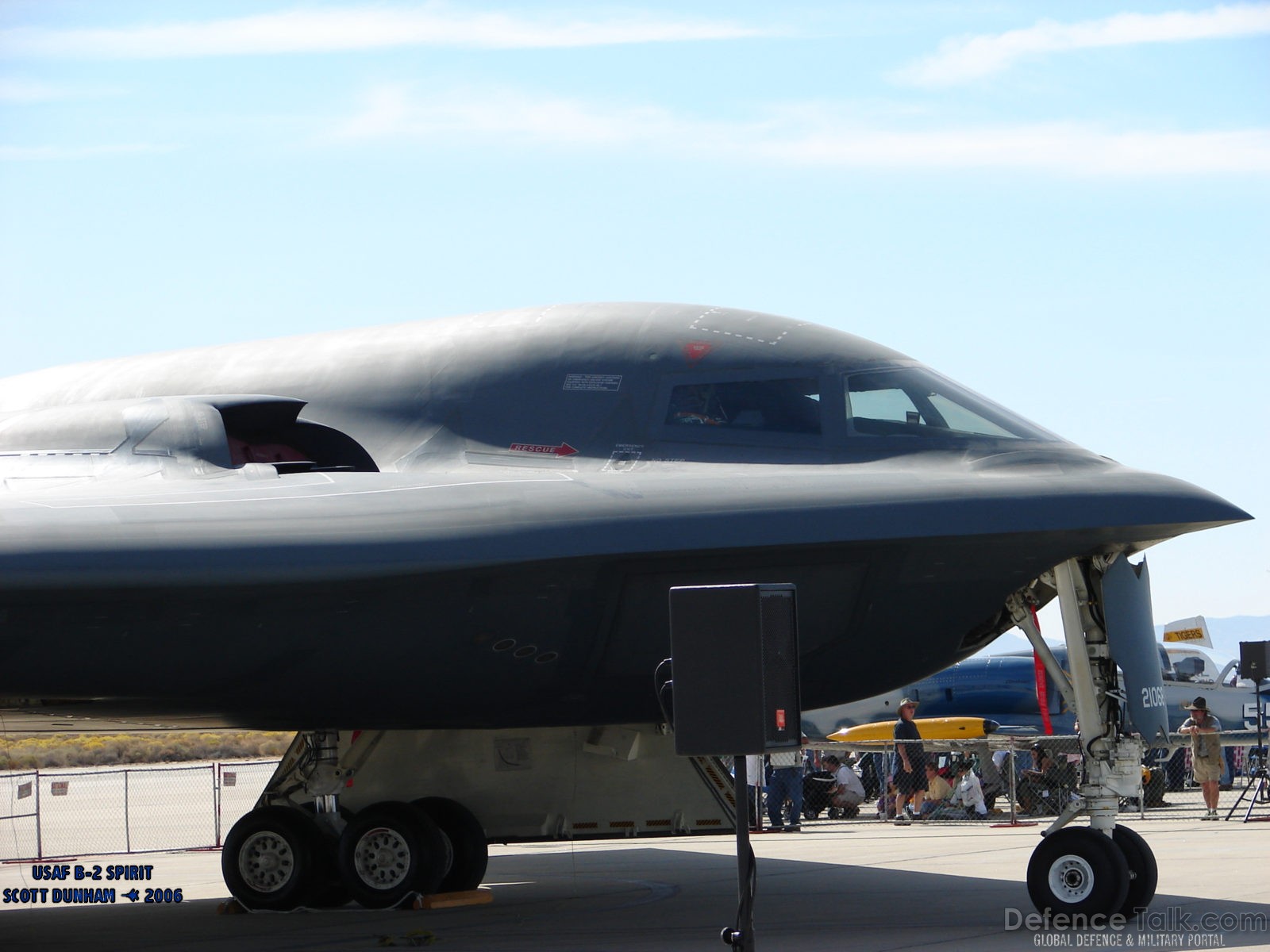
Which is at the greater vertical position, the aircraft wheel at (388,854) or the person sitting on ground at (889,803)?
the aircraft wheel at (388,854)

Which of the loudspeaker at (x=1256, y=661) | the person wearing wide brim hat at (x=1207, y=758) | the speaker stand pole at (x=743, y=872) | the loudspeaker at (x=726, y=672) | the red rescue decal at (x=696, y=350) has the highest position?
the red rescue decal at (x=696, y=350)

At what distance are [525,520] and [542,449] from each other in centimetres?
121

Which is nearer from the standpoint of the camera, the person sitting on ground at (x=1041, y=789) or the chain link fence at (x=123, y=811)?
the chain link fence at (x=123, y=811)

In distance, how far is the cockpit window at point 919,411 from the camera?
10.7 m

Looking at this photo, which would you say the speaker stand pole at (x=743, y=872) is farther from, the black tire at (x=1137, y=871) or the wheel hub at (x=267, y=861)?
the wheel hub at (x=267, y=861)

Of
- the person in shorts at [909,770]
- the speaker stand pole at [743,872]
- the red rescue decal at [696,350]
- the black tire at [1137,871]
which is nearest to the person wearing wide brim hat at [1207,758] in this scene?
the person in shorts at [909,770]

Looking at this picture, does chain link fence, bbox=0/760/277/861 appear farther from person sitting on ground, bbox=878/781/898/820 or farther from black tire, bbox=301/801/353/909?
person sitting on ground, bbox=878/781/898/820

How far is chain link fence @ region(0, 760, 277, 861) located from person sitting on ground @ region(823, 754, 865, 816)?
861 centimetres

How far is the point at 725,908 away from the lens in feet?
42.5

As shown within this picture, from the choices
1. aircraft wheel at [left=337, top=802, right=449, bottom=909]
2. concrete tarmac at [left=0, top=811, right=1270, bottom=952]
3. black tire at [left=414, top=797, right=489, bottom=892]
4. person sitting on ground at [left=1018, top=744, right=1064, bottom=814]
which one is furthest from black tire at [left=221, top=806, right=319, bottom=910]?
person sitting on ground at [left=1018, top=744, right=1064, bottom=814]

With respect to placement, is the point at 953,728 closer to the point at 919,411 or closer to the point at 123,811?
the point at 919,411

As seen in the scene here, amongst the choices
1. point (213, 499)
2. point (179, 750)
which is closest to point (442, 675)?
point (213, 499)

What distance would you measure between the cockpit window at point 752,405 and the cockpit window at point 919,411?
29 centimetres

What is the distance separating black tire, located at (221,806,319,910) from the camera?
1313 cm
